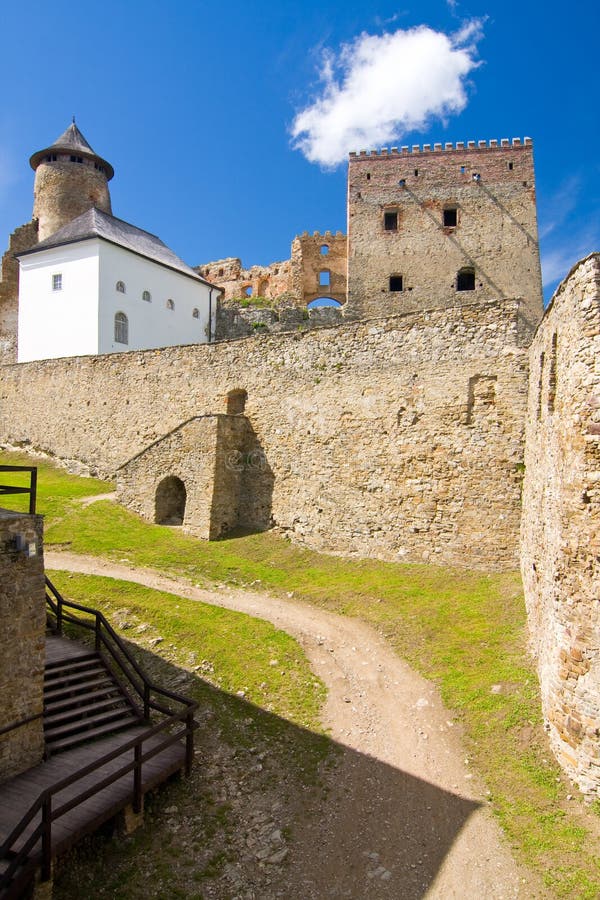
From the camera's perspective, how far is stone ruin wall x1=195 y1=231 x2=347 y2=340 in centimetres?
4022

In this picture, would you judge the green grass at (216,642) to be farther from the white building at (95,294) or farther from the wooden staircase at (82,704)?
the white building at (95,294)

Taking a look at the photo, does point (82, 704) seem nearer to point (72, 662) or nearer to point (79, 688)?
point (79, 688)

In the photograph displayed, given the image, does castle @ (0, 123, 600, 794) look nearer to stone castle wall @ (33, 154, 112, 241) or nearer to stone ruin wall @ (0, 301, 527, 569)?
stone ruin wall @ (0, 301, 527, 569)

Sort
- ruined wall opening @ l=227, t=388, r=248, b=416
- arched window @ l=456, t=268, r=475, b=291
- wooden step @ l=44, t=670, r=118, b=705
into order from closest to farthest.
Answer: wooden step @ l=44, t=670, r=118, b=705
ruined wall opening @ l=227, t=388, r=248, b=416
arched window @ l=456, t=268, r=475, b=291

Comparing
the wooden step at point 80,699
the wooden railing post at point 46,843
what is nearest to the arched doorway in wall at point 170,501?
the wooden step at point 80,699

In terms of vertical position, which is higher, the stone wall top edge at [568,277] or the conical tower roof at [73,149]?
the conical tower roof at [73,149]

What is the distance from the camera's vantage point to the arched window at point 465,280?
35.1 meters

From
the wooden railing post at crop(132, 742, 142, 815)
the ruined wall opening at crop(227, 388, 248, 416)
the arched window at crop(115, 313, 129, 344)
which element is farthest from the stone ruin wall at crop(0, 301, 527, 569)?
the arched window at crop(115, 313, 129, 344)

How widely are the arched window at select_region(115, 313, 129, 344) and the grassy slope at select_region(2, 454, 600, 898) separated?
1447 centimetres

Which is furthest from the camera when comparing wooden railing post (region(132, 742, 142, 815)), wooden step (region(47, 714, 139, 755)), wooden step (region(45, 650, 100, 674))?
wooden step (region(45, 650, 100, 674))

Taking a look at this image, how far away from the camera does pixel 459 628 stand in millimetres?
12234

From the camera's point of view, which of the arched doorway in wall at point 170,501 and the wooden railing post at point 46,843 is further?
the arched doorway in wall at point 170,501

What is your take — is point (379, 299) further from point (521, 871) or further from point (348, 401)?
point (521, 871)

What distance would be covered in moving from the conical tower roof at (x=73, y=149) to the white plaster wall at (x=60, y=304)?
12.2 m
